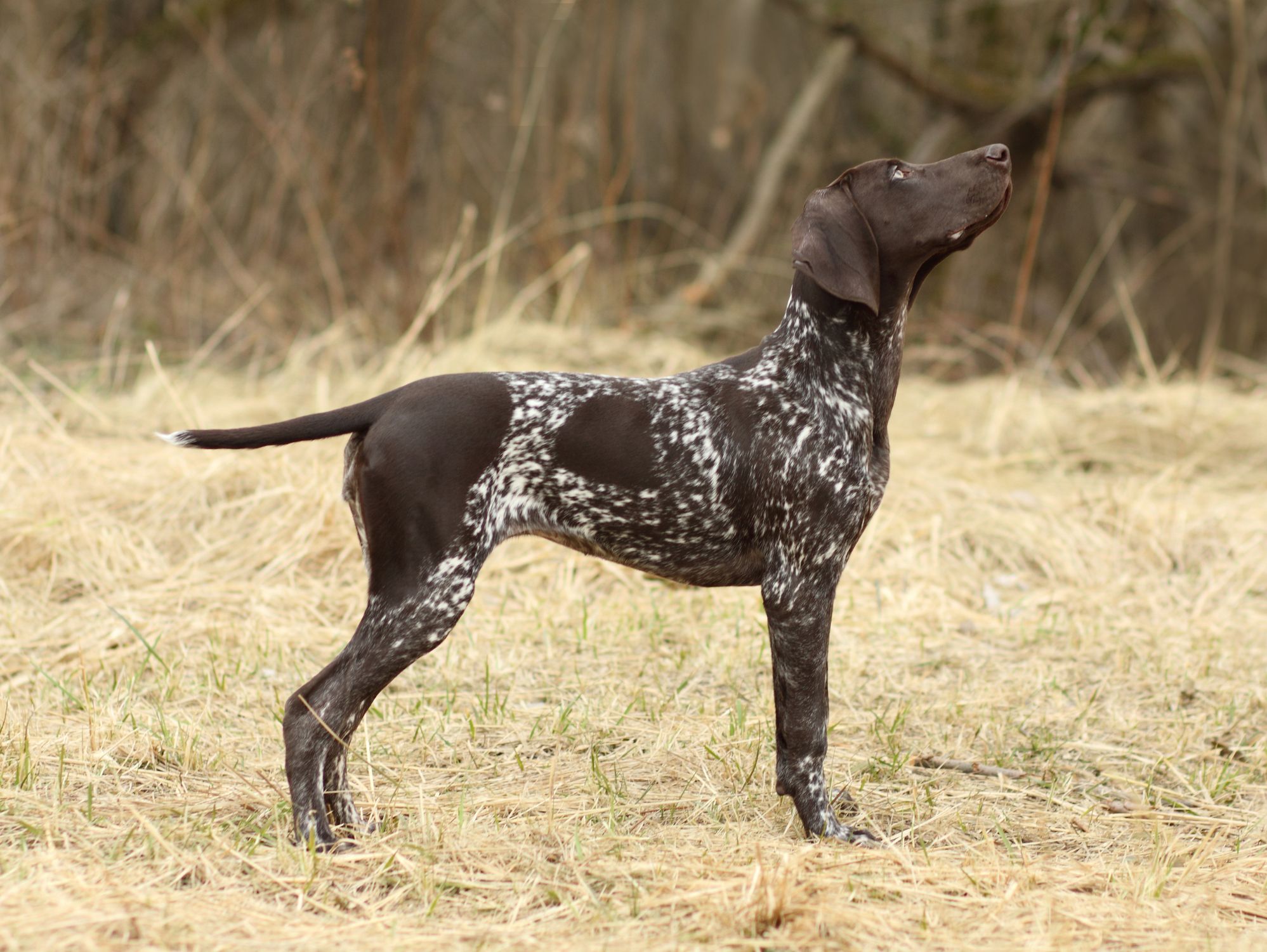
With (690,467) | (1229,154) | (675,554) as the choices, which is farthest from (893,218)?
(1229,154)

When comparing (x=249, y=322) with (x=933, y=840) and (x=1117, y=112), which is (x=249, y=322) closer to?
(x=933, y=840)

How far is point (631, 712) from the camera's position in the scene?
3840 mm

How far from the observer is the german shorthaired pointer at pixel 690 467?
112 inches

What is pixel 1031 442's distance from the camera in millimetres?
6629

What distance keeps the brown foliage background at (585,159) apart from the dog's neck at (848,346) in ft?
9.62

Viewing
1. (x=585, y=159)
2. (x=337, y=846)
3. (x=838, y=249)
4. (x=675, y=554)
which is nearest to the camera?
(x=337, y=846)

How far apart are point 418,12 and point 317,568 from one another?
3942 mm

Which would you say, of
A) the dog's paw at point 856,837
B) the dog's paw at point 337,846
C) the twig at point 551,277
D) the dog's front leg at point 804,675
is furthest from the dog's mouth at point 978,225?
the twig at point 551,277

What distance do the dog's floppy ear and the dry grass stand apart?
1.32 meters

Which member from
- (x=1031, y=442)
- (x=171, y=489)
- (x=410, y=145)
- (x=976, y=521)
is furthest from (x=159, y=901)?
(x=410, y=145)

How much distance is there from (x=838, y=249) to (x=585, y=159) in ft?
23.9

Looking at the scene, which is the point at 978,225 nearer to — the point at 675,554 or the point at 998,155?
the point at 998,155

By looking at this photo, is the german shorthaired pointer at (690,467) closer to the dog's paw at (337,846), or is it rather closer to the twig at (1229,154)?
the dog's paw at (337,846)

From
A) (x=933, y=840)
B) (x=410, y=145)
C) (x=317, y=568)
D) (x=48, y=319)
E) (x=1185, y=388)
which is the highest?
(x=410, y=145)
